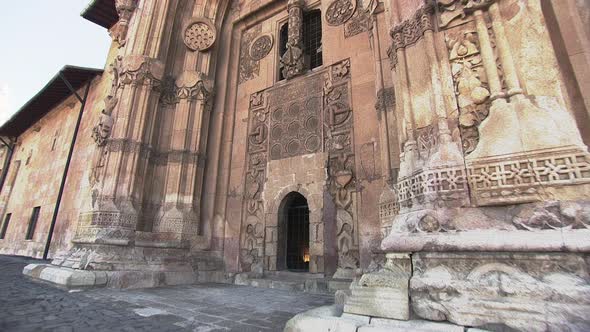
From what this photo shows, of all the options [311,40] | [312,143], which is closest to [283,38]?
[311,40]

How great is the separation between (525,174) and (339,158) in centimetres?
400

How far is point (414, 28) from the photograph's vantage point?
3625mm

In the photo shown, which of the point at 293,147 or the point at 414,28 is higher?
the point at 414,28

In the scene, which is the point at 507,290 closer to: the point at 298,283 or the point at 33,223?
the point at 298,283

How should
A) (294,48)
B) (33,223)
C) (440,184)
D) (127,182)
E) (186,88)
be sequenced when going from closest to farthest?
(440,184) → (127,182) → (294,48) → (186,88) → (33,223)

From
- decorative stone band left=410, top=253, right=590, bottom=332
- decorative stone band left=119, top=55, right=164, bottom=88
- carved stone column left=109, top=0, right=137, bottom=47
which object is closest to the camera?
decorative stone band left=410, top=253, right=590, bottom=332

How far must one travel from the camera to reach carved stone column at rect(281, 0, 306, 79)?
298 inches

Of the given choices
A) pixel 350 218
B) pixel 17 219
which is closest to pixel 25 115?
pixel 17 219

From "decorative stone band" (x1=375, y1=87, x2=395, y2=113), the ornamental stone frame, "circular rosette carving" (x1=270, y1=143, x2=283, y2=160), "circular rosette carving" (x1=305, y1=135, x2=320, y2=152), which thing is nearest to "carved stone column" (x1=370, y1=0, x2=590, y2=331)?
"decorative stone band" (x1=375, y1=87, x2=395, y2=113)

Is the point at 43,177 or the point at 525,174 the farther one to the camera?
the point at 43,177

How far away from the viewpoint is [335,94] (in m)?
6.89

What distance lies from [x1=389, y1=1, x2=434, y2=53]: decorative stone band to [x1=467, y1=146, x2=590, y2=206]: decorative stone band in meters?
1.79

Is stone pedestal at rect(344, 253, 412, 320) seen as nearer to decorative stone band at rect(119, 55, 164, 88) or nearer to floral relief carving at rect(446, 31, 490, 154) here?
floral relief carving at rect(446, 31, 490, 154)

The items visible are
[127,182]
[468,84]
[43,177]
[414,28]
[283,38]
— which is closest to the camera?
[468,84]
